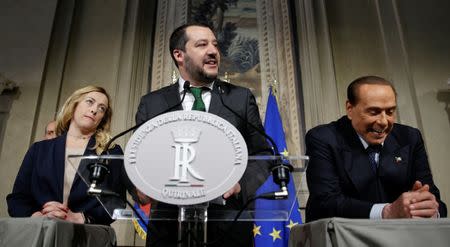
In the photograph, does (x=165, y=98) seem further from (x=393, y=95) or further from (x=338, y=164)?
(x=393, y=95)

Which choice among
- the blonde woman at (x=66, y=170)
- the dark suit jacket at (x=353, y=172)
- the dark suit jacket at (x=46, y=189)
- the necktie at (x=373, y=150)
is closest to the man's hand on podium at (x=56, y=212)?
the blonde woman at (x=66, y=170)

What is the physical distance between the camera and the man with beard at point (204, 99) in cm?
133

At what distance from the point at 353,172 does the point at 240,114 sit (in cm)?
62

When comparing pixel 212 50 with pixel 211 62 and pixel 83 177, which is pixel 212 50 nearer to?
pixel 211 62

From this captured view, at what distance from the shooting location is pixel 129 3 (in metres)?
4.45

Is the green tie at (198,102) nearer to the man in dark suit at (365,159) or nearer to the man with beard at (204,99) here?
the man with beard at (204,99)

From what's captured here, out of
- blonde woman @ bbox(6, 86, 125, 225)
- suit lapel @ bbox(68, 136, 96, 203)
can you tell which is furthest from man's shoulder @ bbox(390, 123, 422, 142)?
suit lapel @ bbox(68, 136, 96, 203)

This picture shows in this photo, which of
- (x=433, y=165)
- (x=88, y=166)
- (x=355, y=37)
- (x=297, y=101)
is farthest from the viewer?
(x=355, y=37)

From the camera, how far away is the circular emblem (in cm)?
95

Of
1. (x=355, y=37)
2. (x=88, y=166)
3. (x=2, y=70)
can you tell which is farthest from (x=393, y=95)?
(x=2, y=70)

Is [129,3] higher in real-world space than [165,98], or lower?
higher

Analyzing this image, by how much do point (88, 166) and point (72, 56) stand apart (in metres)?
3.52

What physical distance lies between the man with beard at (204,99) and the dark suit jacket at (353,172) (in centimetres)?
42

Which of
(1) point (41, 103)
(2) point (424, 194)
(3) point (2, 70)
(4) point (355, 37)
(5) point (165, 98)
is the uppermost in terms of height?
(4) point (355, 37)
